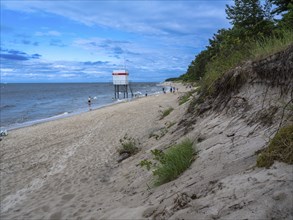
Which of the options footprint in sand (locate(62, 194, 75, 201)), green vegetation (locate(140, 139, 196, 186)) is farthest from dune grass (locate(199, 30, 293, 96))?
footprint in sand (locate(62, 194, 75, 201))

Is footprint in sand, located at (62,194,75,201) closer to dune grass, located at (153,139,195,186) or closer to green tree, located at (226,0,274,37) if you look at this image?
dune grass, located at (153,139,195,186)

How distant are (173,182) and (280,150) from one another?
1.86 metres

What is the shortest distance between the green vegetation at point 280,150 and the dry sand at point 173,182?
0.09m

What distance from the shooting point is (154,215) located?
3.80 metres

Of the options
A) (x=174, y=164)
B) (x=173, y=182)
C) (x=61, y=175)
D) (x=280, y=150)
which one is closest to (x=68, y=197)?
(x=61, y=175)

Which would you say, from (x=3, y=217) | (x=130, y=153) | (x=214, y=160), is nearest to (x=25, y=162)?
(x=130, y=153)

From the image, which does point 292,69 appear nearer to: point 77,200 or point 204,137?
point 204,137

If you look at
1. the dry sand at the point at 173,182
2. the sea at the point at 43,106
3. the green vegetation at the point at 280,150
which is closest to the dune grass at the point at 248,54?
the dry sand at the point at 173,182

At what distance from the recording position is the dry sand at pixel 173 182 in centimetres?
309

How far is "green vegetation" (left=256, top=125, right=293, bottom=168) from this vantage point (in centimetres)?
330

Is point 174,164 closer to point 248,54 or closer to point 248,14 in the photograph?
point 248,54

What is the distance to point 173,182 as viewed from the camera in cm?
484

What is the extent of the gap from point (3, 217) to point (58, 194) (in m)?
1.31

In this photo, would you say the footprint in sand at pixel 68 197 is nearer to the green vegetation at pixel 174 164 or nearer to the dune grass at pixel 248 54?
the green vegetation at pixel 174 164
